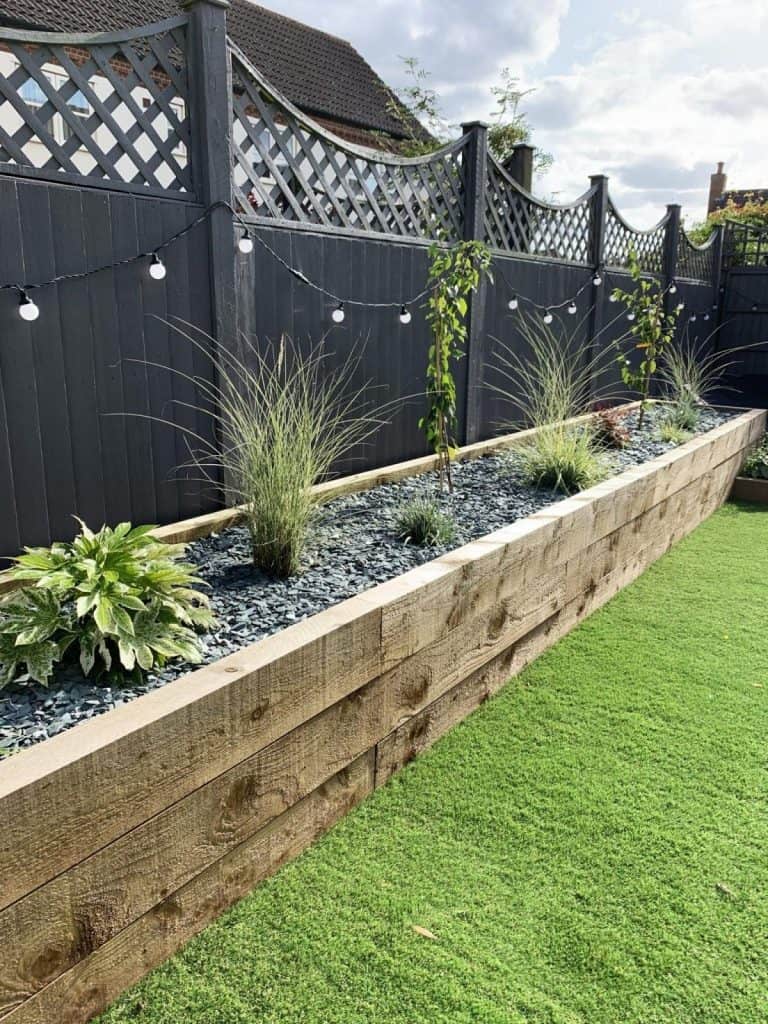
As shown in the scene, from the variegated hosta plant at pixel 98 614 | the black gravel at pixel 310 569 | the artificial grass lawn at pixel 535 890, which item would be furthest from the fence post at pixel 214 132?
the artificial grass lawn at pixel 535 890

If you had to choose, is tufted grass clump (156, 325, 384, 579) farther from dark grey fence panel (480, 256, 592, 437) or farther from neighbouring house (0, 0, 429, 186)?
neighbouring house (0, 0, 429, 186)

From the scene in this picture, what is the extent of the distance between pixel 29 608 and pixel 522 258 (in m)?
4.47

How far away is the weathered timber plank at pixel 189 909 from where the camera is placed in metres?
1.39

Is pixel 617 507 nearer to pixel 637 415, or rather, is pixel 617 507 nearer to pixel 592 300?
pixel 637 415

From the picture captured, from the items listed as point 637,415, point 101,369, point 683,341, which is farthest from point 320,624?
point 683,341

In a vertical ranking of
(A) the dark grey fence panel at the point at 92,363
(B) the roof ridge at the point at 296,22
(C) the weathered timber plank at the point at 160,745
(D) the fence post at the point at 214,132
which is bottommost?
(C) the weathered timber plank at the point at 160,745

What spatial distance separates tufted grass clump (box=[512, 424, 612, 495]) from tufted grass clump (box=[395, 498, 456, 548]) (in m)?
1.07

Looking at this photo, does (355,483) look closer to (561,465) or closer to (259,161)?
(561,465)

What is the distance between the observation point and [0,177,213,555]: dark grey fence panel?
252 cm

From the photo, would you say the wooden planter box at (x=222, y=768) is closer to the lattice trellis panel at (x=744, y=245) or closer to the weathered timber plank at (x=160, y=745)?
the weathered timber plank at (x=160, y=745)

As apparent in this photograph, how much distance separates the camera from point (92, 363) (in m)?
2.77

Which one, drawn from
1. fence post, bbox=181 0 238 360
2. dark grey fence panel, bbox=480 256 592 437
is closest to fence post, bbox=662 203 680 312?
dark grey fence panel, bbox=480 256 592 437

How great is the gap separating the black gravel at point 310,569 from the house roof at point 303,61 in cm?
1085

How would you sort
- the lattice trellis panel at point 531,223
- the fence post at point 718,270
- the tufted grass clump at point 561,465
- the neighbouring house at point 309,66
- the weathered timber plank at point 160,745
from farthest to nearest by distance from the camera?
1. the neighbouring house at point 309,66
2. the fence post at point 718,270
3. the lattice trellis panel at point 531,223
4. the tufted grass clump at point 561,465
5. the weathered timber plank at point 160,745
